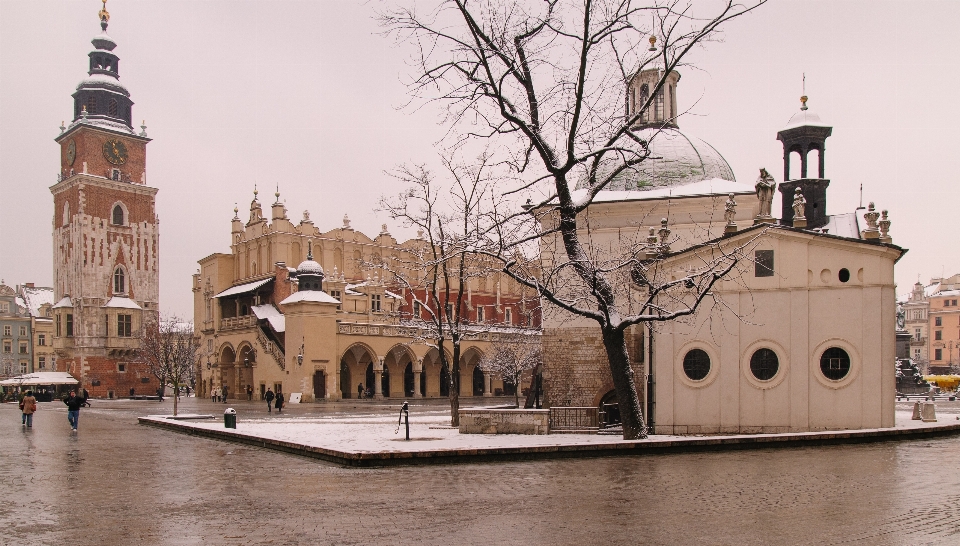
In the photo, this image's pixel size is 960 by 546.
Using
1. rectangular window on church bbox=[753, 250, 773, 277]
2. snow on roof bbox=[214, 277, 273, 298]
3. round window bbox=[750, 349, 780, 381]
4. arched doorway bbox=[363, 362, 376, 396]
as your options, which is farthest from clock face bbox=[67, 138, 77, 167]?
round window bbox=[750, 349, 780, 381]

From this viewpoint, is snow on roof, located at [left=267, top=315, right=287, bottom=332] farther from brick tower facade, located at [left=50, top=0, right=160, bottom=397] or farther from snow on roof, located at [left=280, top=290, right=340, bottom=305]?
brick tower facade, located at [left=50, top=0, right=160, bottom=397]

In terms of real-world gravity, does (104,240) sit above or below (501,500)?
above

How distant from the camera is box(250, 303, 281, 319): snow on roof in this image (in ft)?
177

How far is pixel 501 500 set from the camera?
10914 millimetres

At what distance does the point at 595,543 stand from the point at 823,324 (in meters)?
14.4

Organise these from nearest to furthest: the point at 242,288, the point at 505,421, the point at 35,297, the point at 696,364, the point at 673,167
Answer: the point at 505,421 < the point at 696,364 < the point at 673,167 < the point at 242,288 < the point at 35,297

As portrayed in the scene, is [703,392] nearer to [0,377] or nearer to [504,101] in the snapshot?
[504,101]

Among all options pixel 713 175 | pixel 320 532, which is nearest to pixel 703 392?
pixel 713 175

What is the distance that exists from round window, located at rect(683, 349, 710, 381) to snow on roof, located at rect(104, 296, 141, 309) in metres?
60.3

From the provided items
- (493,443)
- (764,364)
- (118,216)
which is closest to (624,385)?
(493,443)

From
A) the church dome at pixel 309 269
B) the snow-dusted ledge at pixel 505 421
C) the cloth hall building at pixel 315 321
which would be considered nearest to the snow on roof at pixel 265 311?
the cloth hall building at pixel 315 321

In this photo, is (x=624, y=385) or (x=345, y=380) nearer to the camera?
(x=624, y=385)

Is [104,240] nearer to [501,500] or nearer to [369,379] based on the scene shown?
[369,379]

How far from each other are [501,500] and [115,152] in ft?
234
